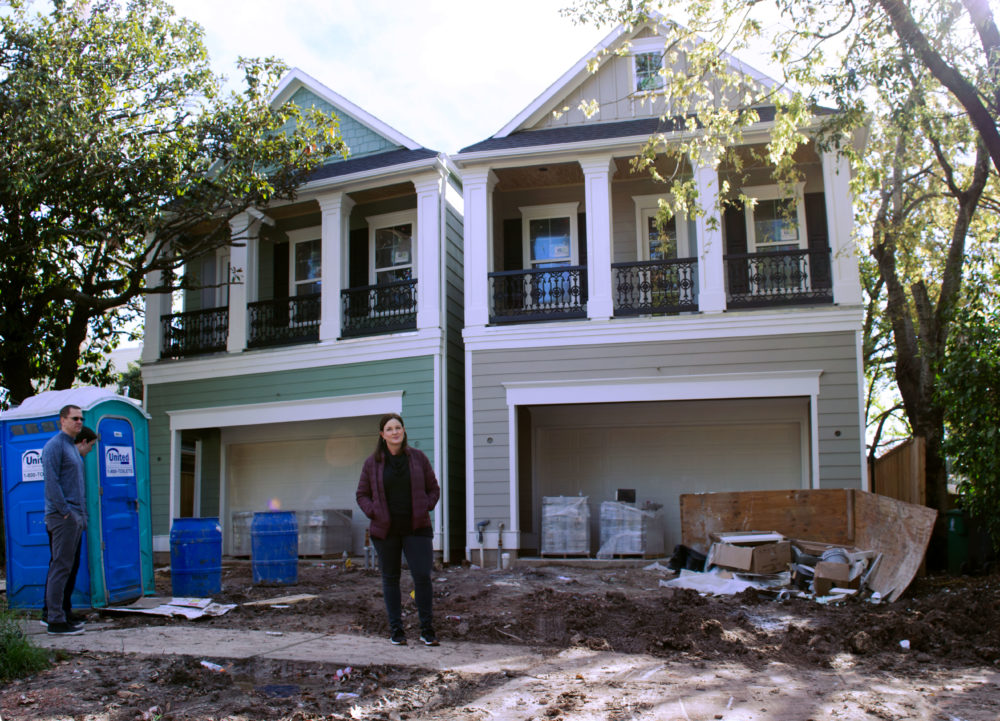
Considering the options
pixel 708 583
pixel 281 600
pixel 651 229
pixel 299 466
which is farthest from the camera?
pixel 299 466

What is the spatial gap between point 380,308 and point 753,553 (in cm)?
703

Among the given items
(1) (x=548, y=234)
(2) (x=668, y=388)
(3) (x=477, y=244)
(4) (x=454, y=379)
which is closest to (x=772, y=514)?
(2) (x=668, y=388)

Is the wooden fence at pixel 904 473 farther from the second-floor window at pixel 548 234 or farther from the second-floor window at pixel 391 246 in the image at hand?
the second-floor window at pixel 391 246

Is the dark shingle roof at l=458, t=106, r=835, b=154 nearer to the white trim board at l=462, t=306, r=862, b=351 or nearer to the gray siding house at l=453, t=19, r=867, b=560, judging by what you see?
the gray siding house at l=453, t=19, r=867, b=560

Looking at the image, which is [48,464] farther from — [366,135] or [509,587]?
[366,135]

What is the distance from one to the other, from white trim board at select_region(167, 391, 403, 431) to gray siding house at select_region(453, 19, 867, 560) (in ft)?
4.90

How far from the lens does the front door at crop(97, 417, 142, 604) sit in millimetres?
7621

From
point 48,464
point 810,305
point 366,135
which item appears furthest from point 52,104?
point 810,305

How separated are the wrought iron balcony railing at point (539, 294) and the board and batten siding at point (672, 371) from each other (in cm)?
64

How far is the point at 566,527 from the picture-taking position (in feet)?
41.3

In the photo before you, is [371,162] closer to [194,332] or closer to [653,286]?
[194,332]

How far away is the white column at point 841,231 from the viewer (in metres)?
11.7

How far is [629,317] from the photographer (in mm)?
12445

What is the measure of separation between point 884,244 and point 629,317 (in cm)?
512
